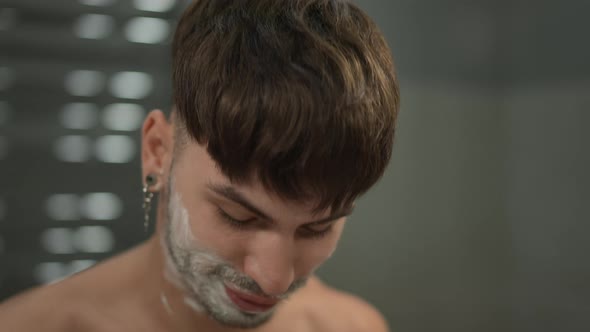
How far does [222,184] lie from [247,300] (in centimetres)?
20

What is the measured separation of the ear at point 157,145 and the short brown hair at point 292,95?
120 mm

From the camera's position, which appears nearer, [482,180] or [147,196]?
[147,196]

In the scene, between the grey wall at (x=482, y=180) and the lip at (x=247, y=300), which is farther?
the grey wall at (x=482, y=180)

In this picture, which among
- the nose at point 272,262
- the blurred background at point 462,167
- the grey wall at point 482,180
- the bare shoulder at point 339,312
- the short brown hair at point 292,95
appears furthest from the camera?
the grey wall at point 482,180

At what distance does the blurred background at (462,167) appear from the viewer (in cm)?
119

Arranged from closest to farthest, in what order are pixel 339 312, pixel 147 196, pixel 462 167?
pixel 147 196 < pixel 339 312 < pixel 462 167

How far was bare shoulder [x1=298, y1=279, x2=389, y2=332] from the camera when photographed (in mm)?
1332

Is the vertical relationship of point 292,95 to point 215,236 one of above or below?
above

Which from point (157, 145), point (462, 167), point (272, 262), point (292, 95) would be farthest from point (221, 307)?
point (462, 167)

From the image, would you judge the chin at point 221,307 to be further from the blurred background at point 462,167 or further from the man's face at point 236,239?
the blurred background at point 462,167

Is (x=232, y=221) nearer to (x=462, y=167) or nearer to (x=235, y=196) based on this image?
(x=235, y=196)

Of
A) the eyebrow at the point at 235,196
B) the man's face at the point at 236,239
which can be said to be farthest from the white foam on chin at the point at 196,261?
the eyebrow at the point at 235,196

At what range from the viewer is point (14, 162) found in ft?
3.55

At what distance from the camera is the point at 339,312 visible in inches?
53.5
